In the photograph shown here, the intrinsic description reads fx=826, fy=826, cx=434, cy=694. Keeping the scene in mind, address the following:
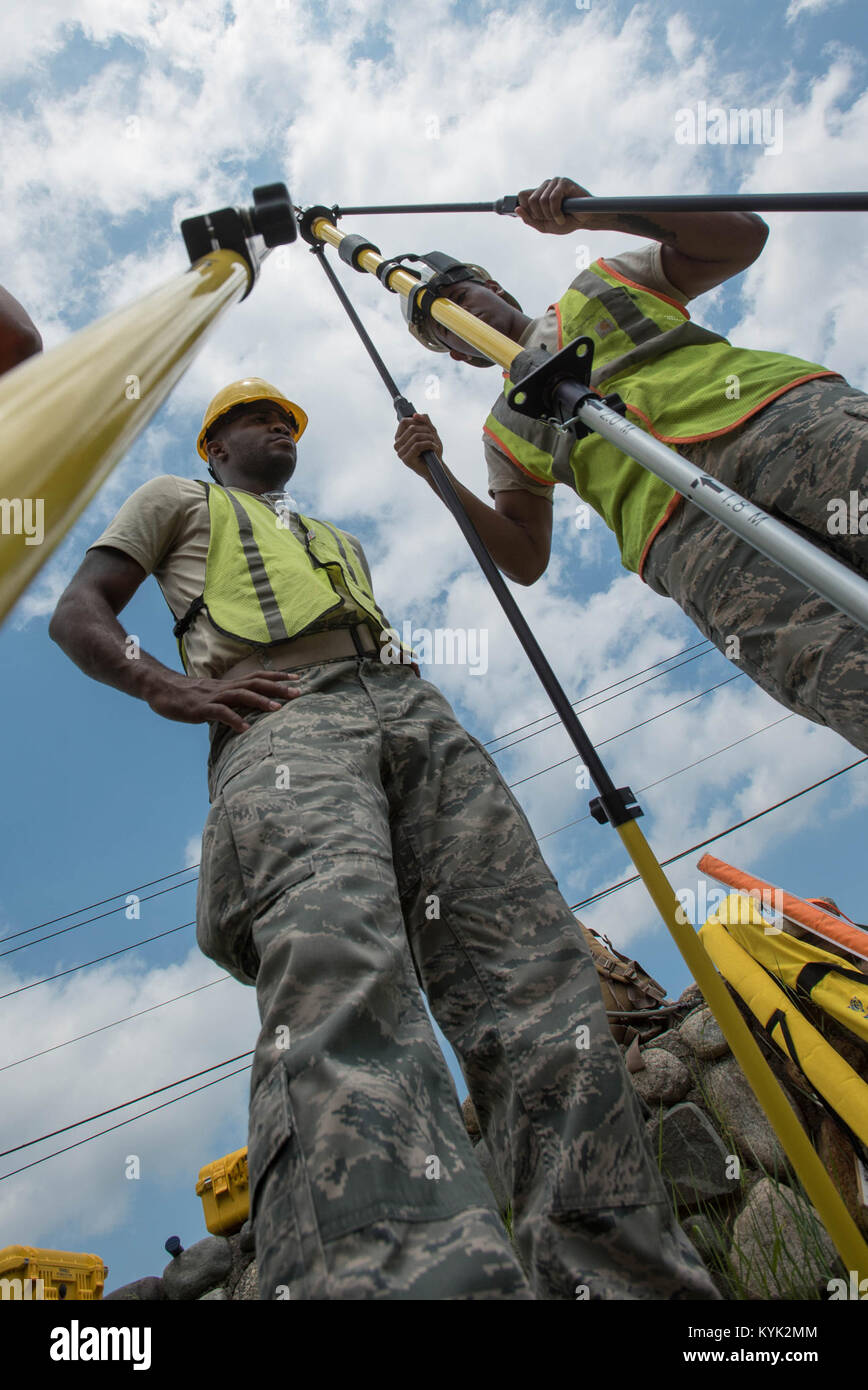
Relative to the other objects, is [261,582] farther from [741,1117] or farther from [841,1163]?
[741,1117]

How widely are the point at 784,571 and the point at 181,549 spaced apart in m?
1.45

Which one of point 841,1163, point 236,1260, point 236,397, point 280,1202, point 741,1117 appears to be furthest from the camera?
point 236,1260

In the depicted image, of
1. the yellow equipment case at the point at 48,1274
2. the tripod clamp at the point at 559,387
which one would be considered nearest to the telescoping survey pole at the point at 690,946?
the tripod clamp at the point at 559,387

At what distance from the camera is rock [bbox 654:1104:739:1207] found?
4348 mm

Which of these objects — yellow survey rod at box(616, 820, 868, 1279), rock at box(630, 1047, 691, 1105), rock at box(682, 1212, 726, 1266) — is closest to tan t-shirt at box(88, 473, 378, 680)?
yellow survey rod at box(616, 820, 868, 1279)

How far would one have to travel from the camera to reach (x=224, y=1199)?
587 centimetres

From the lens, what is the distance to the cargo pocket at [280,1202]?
925 millimetres

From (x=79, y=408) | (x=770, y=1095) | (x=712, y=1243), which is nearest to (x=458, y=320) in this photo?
(x=79, y=408)

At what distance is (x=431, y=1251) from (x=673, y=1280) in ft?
1.61

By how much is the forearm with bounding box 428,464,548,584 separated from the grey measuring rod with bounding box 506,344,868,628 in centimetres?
114

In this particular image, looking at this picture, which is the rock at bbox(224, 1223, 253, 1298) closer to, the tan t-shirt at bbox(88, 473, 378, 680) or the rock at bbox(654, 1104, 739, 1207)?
the rock at bbox(654, 1104, 739, 1207)
